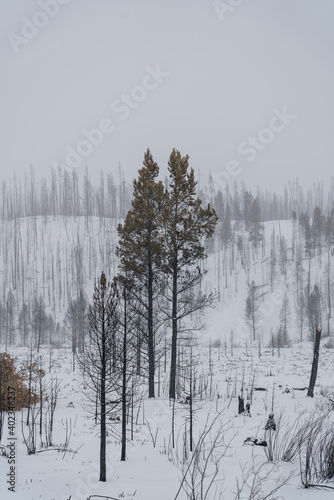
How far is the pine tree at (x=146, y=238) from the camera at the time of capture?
1547 centimetres

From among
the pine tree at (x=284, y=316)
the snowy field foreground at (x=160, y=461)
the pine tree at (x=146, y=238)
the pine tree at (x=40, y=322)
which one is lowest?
the pine tree at (x=284, y=316)

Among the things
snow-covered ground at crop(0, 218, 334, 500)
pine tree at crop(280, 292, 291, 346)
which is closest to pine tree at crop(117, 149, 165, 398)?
snow-covered ground at crop(0, 218, 334, 500)

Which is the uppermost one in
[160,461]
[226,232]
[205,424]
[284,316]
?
[226,232]

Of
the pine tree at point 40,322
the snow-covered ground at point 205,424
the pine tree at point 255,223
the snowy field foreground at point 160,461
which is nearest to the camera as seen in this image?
the snowy field foreground at point 160,461

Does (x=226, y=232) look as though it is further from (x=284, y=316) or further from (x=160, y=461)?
(x=160, y=461)

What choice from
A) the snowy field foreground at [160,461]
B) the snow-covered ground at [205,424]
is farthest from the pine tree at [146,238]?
the snowy field foreground at [160,461]

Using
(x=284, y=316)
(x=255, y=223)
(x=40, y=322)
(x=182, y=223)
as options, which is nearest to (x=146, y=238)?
(x=182, y=223)

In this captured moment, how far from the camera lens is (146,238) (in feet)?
51.7

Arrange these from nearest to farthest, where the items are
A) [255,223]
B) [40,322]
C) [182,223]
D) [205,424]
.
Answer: [205,424] → [182,223] → [40,322] → [255,223]

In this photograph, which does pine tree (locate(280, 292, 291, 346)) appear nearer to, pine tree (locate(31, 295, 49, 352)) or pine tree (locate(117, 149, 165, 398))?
pine tree (locate(31, 295, 49, 352))

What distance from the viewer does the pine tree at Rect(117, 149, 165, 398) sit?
50.8ft

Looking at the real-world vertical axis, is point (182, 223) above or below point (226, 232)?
below

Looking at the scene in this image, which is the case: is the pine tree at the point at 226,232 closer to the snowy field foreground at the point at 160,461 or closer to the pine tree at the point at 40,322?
the pine tree at the point at 40,322

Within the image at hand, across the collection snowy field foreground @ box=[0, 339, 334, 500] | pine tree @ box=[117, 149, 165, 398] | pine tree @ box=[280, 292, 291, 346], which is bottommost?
pine tree @ box=[280, 292, 291, 346]
